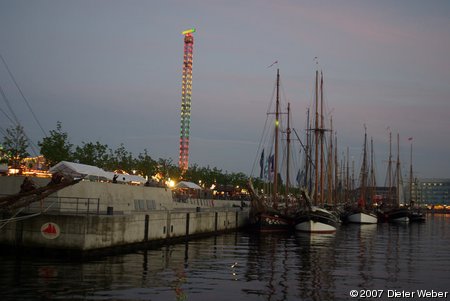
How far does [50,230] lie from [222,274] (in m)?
11.6

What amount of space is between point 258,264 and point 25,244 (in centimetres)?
1513

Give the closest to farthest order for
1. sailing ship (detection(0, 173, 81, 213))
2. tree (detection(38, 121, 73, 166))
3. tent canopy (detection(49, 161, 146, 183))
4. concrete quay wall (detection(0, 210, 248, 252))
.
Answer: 1. sailing ship (detection(0, 173, 81, 213))
2. concrete quay wall (detection(0, 210, 248, 252))
3. tent canopy (detection(49, 161, 146, 183))
4. tree (detection(38, 121, 73, 166))

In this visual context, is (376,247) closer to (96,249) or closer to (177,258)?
(177,258)

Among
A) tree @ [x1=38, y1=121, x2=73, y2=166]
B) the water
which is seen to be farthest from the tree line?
the water

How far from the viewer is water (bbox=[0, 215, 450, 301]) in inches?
939

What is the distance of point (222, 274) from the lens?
98.5 feet

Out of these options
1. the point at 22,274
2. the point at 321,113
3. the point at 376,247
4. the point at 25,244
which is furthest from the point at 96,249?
the point at 321,113

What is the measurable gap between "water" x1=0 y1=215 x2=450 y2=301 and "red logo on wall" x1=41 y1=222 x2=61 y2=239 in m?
1.73

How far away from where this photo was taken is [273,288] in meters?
26.1

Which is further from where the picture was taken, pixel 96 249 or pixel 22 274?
pixel 96 249

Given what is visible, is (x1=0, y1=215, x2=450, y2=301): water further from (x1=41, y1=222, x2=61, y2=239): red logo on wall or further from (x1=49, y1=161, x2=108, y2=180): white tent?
(x1=49, y1=161, x2=108, y2=180): white tent

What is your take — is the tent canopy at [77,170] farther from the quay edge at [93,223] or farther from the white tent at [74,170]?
the quay edge at [93,223]

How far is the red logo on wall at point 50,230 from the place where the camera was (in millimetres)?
33281

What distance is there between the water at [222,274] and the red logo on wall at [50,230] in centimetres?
173
